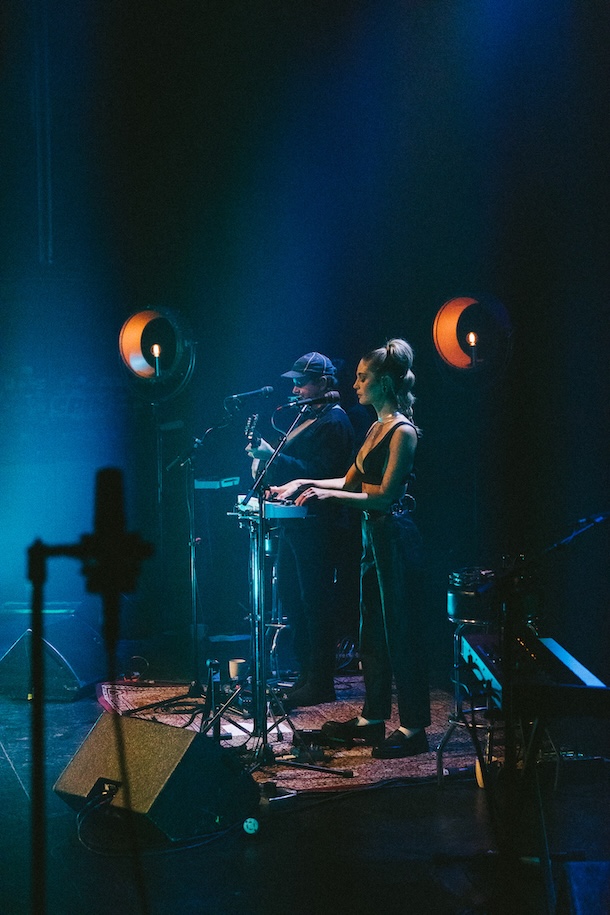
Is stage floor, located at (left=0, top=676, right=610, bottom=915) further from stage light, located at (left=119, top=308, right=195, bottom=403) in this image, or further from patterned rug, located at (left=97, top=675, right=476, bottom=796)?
stage light, located at (left=119, top=308, right=195, bottom=403)

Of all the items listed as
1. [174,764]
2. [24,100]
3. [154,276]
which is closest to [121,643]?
[154,276]

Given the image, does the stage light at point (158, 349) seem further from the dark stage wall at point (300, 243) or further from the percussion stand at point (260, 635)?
the percussion stand at point (260, 635)

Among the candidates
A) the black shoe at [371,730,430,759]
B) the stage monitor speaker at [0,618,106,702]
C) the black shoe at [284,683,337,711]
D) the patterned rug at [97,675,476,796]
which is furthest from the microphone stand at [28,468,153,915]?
the stage monitor speaker at [0,618,106,702]

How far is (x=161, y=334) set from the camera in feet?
24.4

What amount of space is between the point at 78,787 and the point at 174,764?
0.54m

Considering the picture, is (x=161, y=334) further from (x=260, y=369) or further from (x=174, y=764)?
(x=174, y=764)

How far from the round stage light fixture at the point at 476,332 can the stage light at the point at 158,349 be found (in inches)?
83.8

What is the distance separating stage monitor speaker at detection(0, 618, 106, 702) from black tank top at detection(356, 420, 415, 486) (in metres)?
2.46

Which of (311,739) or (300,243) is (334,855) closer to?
(311,739)

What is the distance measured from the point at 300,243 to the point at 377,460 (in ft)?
11.1

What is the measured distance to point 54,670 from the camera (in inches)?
223

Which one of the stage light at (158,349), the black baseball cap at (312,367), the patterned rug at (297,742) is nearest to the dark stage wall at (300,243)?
the stage light at (158,349)

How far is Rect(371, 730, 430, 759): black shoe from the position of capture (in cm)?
431

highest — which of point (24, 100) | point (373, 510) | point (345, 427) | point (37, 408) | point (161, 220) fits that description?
point (24, 100)
